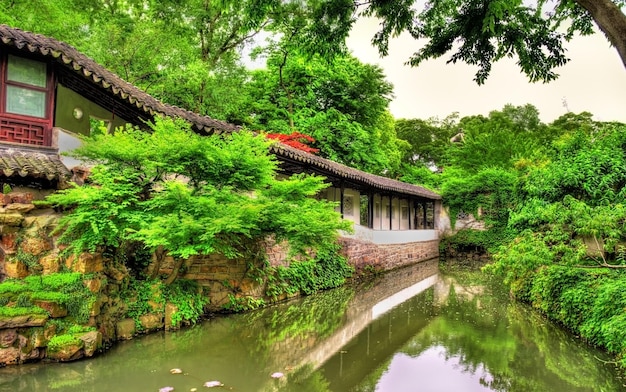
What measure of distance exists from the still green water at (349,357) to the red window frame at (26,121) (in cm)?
415

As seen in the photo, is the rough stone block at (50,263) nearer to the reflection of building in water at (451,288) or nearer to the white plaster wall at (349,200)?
the reflection of building in water at (451,288)

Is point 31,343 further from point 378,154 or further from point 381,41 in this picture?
point 378,154

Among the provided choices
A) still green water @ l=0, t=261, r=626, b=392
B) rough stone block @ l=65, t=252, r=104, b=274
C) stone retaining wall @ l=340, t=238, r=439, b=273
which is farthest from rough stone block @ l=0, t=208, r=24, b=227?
stone retaining wall @ l=340, t=238, r=439, b=273

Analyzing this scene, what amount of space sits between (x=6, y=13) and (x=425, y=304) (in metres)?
15.3

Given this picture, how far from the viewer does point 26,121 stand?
761cm

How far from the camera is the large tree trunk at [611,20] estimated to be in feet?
15.0

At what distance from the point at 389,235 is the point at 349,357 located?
37.1 feet

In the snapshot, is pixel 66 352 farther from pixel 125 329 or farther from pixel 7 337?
pixel 125 329

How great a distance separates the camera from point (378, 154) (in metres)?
21.8

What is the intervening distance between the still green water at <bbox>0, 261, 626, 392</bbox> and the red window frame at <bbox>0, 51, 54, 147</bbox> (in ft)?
13.6

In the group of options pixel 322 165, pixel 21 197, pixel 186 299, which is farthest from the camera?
pixel 322 165

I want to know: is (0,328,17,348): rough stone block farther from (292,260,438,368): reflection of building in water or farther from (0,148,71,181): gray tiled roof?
(292,260,438,368): reflection of building in water

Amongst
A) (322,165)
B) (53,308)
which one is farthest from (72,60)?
(322,165)

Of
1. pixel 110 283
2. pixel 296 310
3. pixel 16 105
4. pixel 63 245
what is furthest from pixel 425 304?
pixel 16 105
